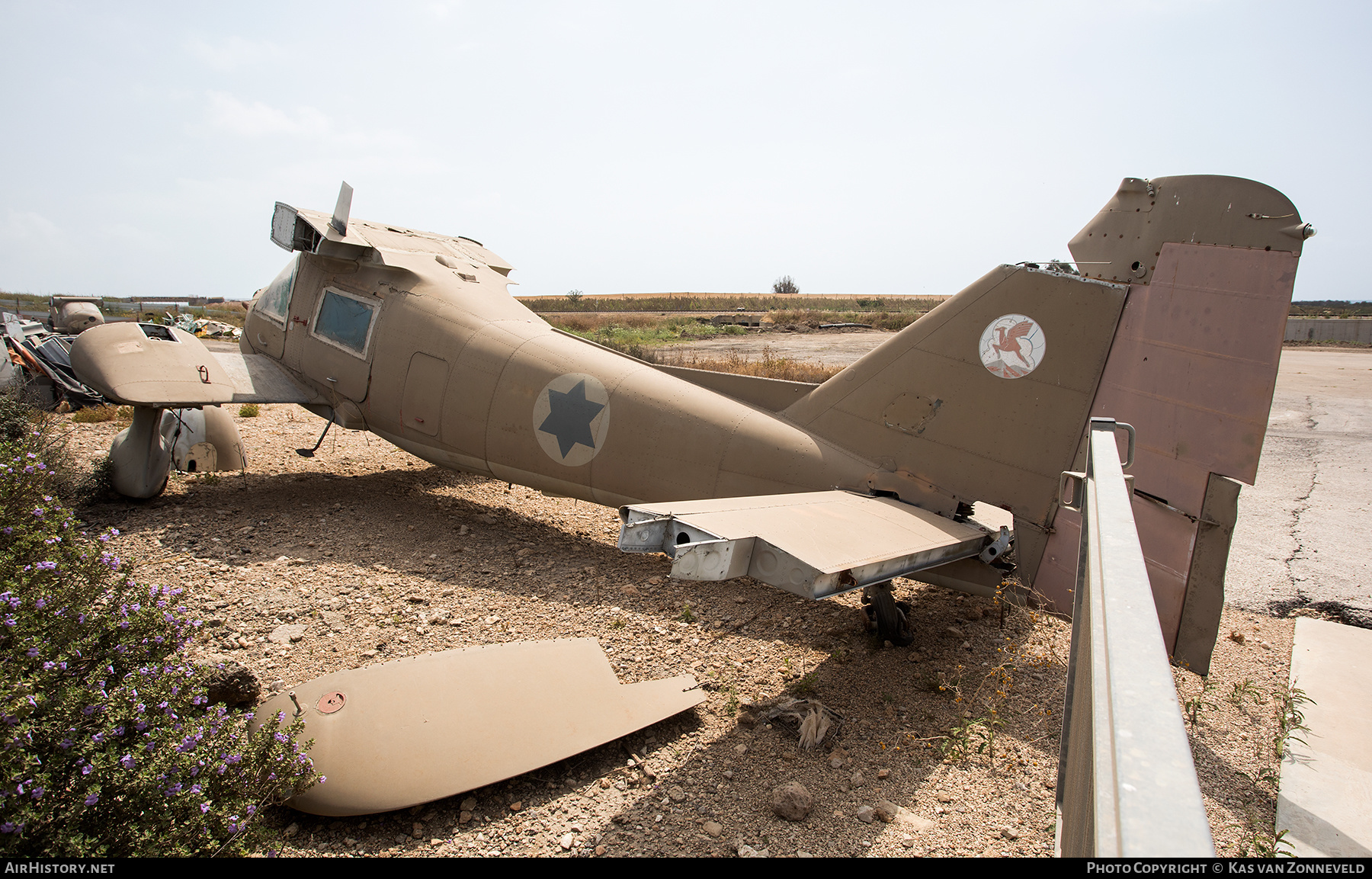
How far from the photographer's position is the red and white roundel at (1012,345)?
15.7 ft

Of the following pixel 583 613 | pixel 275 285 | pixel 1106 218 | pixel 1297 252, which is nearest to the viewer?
pixel 1297 252

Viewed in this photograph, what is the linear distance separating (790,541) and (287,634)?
389 cm

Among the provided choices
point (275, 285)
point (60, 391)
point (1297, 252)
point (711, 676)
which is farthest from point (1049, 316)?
point (60, 391)

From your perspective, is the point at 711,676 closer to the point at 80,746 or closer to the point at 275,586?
the point at 80,746

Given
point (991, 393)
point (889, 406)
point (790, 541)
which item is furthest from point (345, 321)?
point (991, 393)

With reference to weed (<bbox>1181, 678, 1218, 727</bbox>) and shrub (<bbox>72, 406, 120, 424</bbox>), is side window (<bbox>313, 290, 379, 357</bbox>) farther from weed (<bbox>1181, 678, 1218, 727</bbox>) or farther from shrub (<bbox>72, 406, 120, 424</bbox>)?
weed (<bbox>1181, 678, 1218, 727</bbox>)

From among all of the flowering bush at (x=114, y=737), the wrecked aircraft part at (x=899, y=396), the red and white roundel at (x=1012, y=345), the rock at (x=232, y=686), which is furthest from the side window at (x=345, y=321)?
the red and white roundel at (x=1012, y=345)

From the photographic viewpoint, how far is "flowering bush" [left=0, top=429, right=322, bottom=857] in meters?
2.49

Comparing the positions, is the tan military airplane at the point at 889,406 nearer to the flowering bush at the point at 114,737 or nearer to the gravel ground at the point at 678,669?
the gravel ground at the point at 678,669

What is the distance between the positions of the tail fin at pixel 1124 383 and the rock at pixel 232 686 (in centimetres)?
431

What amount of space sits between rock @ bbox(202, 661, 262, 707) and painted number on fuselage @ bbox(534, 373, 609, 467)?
3200mm
